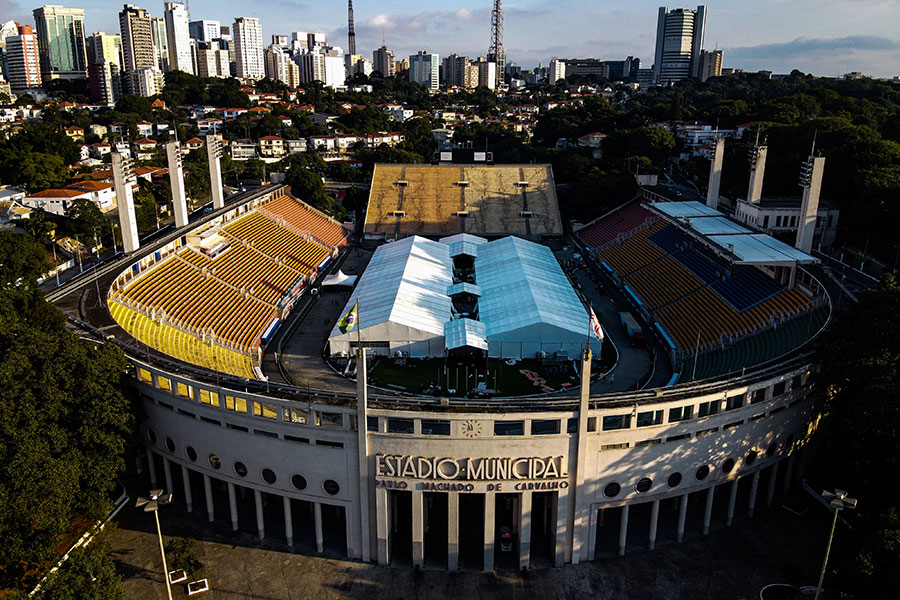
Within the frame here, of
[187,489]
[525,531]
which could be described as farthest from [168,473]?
[525,531]

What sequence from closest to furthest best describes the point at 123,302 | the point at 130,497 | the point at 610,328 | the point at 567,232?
1. the point at 130,497
2. the point at 123,302
3. the point at 610,328
4. the point at 567,232

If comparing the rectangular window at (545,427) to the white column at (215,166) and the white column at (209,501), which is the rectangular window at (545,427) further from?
the white column at (215,166)

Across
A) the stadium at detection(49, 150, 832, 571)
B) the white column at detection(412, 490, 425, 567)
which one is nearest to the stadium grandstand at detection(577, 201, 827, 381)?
the stadium at detection(49, 150, 832, 571)

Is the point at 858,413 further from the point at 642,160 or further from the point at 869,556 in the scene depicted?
the point at 642,160

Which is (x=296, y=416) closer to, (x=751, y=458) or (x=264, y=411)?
(x=264, y=411)

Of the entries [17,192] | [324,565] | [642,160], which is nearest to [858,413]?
[324,565]
